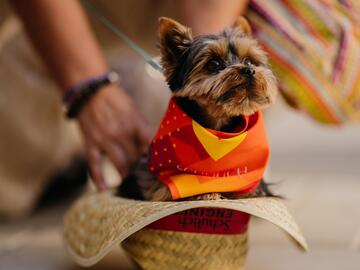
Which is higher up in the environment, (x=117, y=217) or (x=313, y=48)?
(x=313, y=48)

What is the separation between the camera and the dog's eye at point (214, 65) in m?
0.99

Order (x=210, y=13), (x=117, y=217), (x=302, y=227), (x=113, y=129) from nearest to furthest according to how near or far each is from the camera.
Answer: (x=117, y=217) < (x=210, y=13) < (x=113, y=129) < (x=302, y=227)

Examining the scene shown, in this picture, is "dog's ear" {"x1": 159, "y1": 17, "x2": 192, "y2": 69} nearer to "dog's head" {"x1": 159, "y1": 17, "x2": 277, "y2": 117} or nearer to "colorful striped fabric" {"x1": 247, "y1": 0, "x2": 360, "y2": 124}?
"dog's head" {"x1": 159, "y1": 17, "x2": 277, "y2": 117}

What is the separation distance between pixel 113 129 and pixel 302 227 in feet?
1.92

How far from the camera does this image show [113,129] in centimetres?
152

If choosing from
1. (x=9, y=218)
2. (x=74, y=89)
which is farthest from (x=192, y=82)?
(x=9, y=218)

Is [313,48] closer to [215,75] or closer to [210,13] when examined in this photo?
[210,13]

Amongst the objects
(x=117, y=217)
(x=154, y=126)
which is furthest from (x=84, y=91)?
(x=117, y=217)

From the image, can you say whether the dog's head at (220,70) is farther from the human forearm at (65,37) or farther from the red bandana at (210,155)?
the human forearm at (65,37)

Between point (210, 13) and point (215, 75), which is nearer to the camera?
point (215, 75)

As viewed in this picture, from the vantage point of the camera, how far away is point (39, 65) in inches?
79.9

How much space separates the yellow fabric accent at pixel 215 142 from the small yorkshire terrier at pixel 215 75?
1.4 inches

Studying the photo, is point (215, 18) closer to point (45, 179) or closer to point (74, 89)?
point (74, 89)

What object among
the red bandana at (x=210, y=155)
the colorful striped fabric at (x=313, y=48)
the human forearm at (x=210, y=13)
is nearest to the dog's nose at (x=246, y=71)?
the red bandana at (x=210, y=155)
